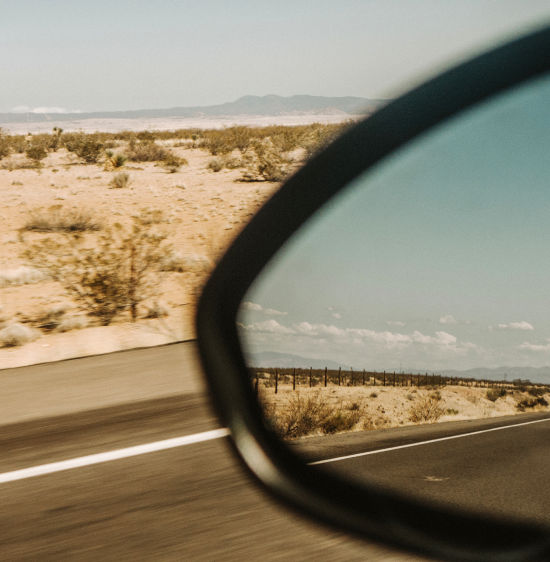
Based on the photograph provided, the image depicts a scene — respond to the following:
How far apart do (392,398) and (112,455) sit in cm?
122

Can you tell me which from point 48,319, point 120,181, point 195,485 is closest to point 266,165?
point 120,181

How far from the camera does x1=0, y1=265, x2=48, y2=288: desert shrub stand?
13222mm

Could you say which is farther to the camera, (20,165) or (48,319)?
(20,165)

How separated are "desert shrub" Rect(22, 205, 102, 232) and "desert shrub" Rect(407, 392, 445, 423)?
18.0 meters

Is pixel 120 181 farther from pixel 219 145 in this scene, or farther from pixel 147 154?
pixel 219 145

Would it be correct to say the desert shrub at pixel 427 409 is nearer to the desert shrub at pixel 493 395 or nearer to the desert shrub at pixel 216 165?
the desert shrub at pixel 493 395

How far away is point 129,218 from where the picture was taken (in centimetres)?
2127

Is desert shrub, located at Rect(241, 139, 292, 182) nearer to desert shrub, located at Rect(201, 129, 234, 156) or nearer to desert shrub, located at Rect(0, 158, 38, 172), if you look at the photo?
desert shrub, located at Rect(201, 129, 234, 156)

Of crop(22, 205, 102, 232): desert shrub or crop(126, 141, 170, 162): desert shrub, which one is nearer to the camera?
crop(22, 205, 102, 232): desert shrub

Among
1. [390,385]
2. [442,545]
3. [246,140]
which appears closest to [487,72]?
[390,385]

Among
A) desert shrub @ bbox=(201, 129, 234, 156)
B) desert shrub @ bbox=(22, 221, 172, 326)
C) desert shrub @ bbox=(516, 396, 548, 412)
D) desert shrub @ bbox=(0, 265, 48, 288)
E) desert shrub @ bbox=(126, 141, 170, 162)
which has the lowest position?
desert shrub @ bbox=(0, 265, 48, 288)

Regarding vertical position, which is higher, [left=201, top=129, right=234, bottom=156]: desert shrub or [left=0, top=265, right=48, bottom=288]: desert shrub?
[left=201, top=129, right=234, bottom=156]: desert shrub

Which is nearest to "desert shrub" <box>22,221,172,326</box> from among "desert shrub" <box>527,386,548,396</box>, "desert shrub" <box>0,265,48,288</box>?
"desert shrub" <box>0,265,48,288</box>

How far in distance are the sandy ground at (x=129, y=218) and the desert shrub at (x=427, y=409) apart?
0.92 metres
